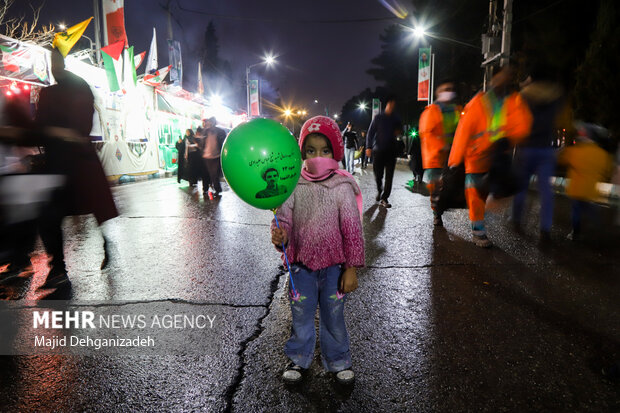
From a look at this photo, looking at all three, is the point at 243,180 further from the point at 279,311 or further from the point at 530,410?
the point at 530,410

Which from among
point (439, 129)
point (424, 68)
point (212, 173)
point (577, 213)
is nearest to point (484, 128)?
point (439, 129)

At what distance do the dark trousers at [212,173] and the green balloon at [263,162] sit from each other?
291 inches

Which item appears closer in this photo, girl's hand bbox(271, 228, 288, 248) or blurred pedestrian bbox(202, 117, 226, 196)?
girl's hand bbox(271, 228, 288, 248)

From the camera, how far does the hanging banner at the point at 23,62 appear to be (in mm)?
8883

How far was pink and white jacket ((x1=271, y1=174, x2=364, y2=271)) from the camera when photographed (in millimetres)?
2184

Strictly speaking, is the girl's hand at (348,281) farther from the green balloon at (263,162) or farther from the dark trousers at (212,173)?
the dark trousers at (212,173)

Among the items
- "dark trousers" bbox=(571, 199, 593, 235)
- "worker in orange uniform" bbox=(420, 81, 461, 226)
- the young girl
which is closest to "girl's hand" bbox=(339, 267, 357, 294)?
the young girl

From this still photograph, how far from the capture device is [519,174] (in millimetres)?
4078

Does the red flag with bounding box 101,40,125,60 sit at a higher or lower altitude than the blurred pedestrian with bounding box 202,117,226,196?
higher

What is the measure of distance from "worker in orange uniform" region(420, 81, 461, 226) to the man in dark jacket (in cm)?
409

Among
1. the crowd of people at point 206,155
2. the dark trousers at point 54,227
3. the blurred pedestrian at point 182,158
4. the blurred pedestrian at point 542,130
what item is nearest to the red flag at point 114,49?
the blurred pedestrian at point 182,158

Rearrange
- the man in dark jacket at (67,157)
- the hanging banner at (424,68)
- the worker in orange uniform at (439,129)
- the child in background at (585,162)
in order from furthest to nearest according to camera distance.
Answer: the hanging banner at (424,68)
the worker in orange uniform at (439,129)
the child in background at (585,162)
the man in dark jacket at (67,157)

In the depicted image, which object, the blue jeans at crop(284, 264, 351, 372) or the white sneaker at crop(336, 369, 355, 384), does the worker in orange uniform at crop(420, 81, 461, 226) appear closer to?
the blue jeans at crop(284, 264, 351, 372)

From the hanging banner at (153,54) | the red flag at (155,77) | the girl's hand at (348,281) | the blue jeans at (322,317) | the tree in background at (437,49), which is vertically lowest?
the blue jeans at (322,317)
